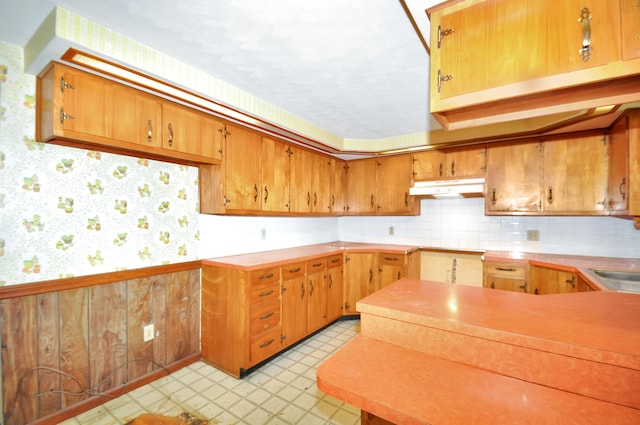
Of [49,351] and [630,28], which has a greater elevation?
[630,28]

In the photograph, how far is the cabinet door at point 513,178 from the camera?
9.87 feet

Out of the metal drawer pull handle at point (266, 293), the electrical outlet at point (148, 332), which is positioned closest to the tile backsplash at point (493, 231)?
the metal drawer pull handle at point (266, 293)

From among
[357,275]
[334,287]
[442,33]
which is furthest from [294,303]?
[442,33]

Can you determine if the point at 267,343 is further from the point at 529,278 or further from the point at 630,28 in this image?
the point at 630,28

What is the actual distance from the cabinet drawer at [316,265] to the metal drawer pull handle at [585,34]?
8.64ft

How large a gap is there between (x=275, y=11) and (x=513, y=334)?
185 cm

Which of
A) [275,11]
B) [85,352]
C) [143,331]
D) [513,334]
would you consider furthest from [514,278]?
[85,352]

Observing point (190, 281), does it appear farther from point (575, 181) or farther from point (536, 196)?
point (575, 181)

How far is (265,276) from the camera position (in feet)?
8.32

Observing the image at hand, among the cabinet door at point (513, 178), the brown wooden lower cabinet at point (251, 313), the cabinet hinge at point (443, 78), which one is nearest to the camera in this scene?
the cabinet hinge at point (443, 78)

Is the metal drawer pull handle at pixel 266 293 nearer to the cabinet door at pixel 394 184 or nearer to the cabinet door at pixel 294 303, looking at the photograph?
the cabinet door at pixel 294 303

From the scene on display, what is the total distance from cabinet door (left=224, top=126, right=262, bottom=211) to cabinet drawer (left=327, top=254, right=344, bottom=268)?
1136 mm

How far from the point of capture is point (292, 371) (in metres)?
2.49

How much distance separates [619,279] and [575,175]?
1.08 metres
